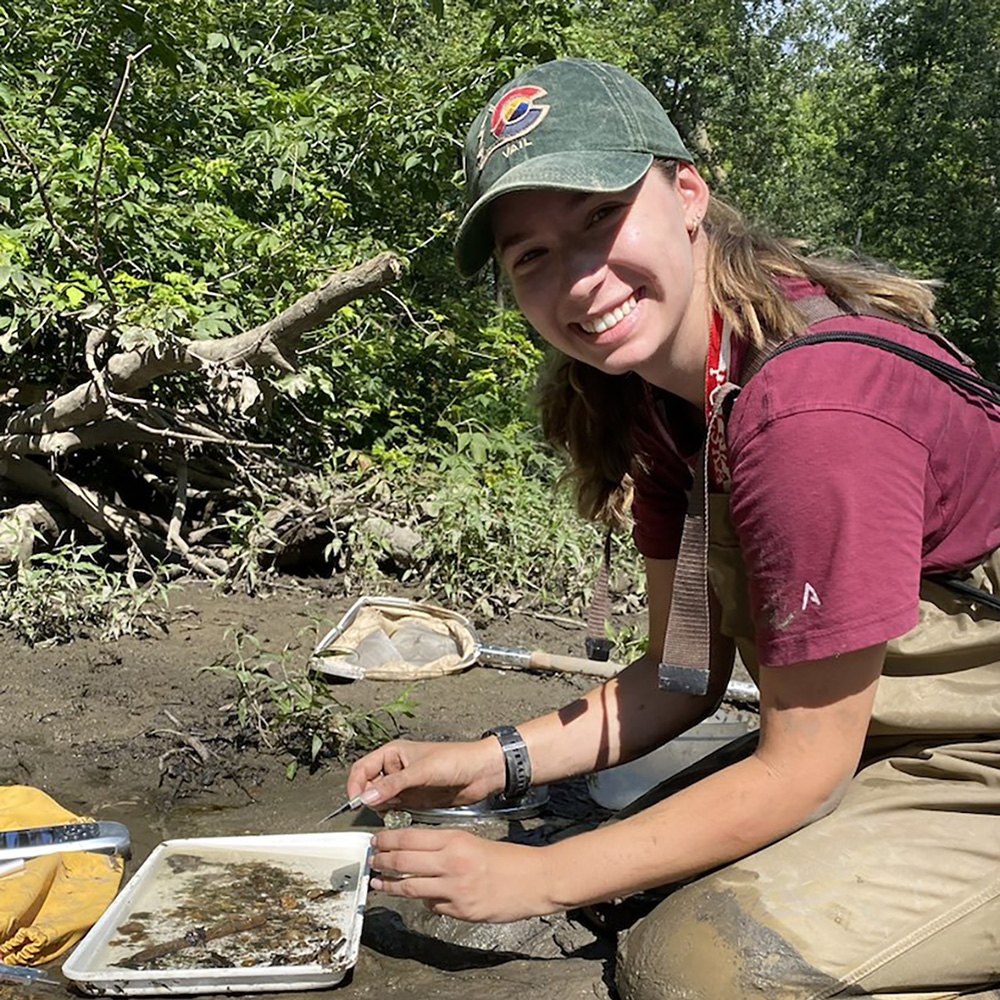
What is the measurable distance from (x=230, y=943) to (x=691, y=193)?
1.53 meters

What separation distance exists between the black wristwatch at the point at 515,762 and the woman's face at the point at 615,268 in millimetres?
814

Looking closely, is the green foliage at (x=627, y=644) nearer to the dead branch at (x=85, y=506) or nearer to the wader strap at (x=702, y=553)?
the dead branch at (x=85, y=506)

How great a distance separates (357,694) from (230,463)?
6.64 feet

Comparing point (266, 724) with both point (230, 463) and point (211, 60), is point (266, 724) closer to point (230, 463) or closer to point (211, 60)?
point (230, 463)

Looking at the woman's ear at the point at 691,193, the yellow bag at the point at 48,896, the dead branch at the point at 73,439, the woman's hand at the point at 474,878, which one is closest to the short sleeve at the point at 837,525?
the woman's ear at the point at 691,193

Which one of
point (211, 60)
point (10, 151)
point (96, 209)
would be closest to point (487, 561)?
point (96, 209)

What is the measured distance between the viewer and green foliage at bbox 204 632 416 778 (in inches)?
122

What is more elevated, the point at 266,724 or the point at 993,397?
the point at 993,397

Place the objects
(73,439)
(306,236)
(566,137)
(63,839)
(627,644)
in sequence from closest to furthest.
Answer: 1. (566,137)
2. (63,839)
3. (627,644)
4. (73,439)
5. (306,236)

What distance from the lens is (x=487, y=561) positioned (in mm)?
4797

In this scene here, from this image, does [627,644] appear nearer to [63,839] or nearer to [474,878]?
[63,839]

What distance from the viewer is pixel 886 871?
170 cm

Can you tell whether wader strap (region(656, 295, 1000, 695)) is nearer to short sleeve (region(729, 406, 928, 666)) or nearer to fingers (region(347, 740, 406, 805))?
short sleeve (region(729, 406, 928, 666))

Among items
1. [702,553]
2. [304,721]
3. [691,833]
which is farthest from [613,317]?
[304,721]
